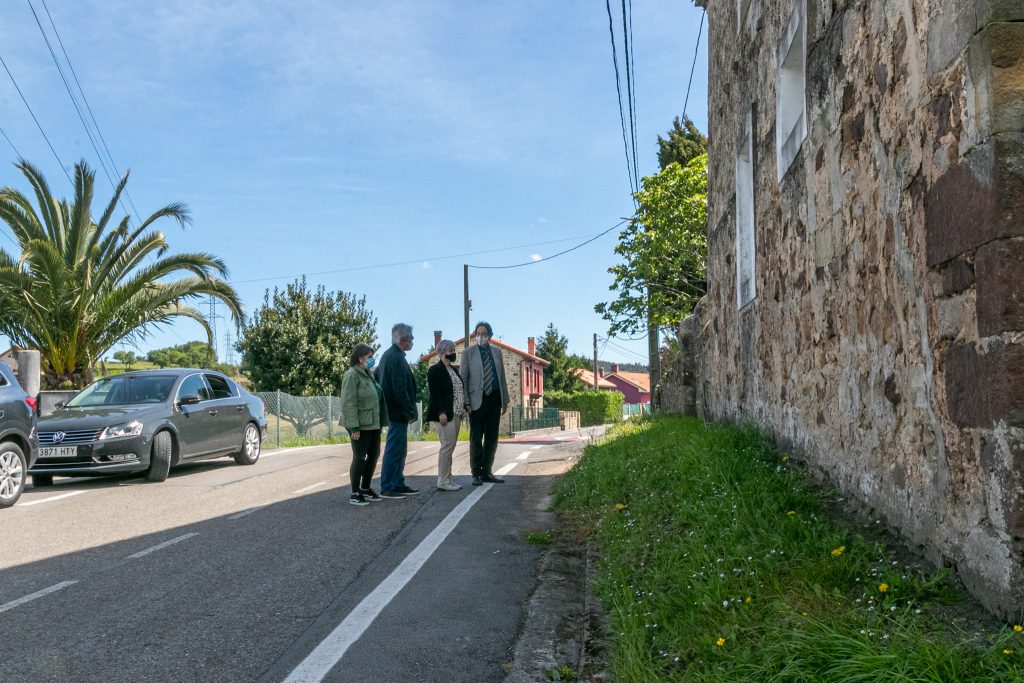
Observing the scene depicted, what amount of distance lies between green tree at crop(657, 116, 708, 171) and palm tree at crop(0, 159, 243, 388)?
93.7ft

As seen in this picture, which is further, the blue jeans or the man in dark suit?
the man in dark suit

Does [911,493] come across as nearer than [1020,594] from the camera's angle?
No

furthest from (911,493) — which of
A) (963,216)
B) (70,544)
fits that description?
(70,544)

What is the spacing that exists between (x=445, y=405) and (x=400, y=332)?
0.98m

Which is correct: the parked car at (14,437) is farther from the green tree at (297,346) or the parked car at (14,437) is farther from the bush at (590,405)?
A: the bush at (590,405)

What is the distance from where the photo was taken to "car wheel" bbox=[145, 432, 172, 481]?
415 inches

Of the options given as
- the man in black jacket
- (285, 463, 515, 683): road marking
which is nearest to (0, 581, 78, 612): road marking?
(285, 463, 515, 683): road marking

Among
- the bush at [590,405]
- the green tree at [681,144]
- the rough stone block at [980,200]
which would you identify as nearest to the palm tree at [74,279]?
the rough stone block at [980,200]

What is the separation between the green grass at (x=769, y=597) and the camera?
2633 mm

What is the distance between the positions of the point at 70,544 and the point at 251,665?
141 inches

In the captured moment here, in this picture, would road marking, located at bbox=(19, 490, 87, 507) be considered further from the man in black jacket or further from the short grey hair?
the short grey hair

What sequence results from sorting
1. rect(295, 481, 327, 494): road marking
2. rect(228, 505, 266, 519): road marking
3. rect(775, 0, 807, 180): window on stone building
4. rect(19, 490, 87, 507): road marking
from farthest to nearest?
rect(295, 481, 327, 494): road marking
rect(19, 490, 87, 507): road marking
rect(228, 505, 266, 519): road marking
rect(775, 0, 807, 180): window on stone building

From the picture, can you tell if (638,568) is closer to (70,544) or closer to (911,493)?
→ (911,493)

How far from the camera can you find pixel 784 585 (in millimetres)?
3492
